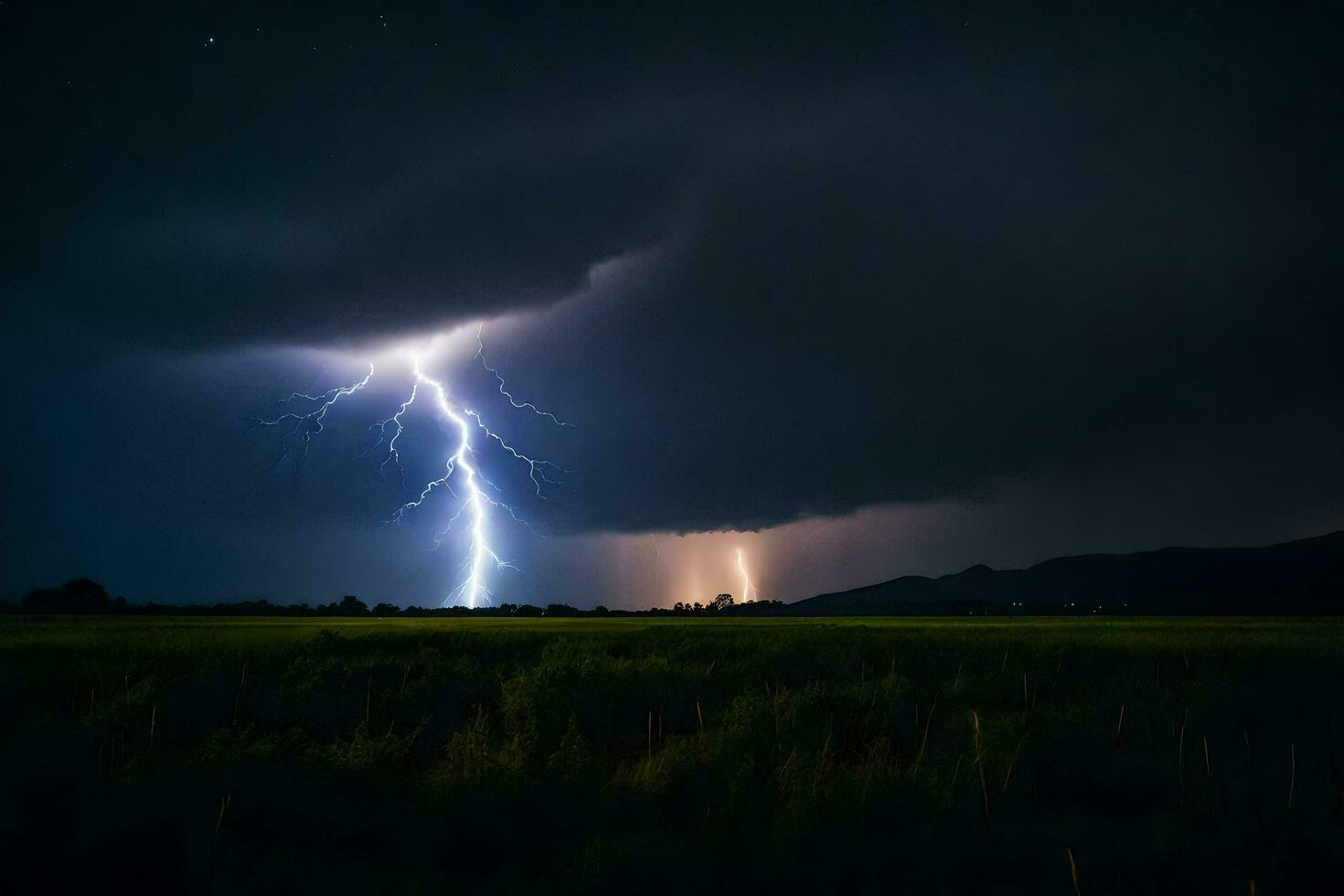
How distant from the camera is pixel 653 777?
11.4 meters

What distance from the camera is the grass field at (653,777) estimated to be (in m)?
8.50

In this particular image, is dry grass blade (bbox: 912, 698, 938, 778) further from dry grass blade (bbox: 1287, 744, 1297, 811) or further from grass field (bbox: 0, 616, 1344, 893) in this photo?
dry grass blade (bbox: 1287, 744, 1297, 811)

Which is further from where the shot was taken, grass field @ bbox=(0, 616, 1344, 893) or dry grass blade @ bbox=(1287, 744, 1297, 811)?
dry grass blade @ bbox=(1287, 744, 1297, 811)

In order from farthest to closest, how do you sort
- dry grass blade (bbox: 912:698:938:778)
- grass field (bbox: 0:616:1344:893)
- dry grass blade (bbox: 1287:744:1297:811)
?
dry grass blade (bbox: 912:698:938:778), dry grass blade (bbox: 1287:744:1297:811), grass field (bbox: 0:616:1344:893)

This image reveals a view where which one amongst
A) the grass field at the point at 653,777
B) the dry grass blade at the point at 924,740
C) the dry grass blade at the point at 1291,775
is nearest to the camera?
the grass field at the point at 653,777

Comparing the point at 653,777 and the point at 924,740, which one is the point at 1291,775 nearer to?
the point at 924,740

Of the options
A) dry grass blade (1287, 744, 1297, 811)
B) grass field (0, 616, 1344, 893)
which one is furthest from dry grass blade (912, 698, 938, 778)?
dry grass blade (1287, 744, 1297, 811)

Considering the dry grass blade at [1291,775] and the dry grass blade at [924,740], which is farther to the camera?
the dry grass blade at [924,740]

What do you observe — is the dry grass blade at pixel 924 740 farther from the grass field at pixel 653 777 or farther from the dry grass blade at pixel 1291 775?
the dry grass blade at pixel 1291 775

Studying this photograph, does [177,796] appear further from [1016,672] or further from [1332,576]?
[1332,576]

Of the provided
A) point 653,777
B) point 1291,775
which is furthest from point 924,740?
point 653,777

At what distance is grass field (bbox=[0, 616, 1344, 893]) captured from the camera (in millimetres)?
8500

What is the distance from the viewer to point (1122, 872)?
8.67 metres

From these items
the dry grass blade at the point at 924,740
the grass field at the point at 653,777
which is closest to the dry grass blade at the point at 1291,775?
the grass field at the point at 653,777
